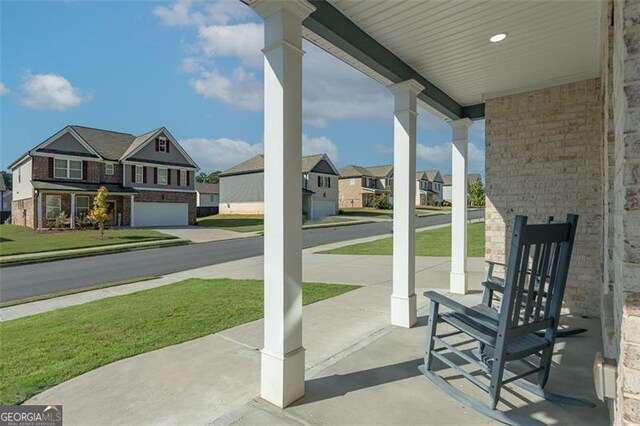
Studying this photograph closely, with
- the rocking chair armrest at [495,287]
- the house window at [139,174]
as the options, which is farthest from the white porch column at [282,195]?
the house window at [139,174]

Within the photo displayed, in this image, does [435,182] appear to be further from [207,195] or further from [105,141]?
[105,141]

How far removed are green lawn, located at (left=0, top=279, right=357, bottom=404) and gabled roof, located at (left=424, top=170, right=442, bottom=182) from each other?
184 feet

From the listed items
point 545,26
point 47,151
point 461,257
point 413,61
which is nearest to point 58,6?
point 413,61

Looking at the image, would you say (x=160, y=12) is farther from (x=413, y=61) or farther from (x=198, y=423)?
(x=198, y=423)

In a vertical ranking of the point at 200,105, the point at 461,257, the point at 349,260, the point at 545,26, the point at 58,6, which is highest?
the point at 200,105

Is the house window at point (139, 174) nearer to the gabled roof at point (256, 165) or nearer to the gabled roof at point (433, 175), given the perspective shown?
the gabled roof at point (256, 165)

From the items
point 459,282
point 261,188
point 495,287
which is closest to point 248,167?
point 261,188

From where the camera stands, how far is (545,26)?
3291mm

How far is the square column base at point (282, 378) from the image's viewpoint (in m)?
2.43

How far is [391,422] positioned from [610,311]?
1.62m

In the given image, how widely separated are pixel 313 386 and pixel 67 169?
24.8 metres

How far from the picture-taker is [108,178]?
75.0ft

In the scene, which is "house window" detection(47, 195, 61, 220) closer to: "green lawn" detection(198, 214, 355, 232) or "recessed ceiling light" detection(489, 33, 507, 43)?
"green lawn" detection(198, 214, 355, 232)

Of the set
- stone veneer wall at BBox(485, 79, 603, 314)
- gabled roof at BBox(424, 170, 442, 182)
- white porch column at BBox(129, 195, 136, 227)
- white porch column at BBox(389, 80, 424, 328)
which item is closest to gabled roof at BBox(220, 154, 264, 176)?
white porch column at BBox(129, 195, 136, 227)
